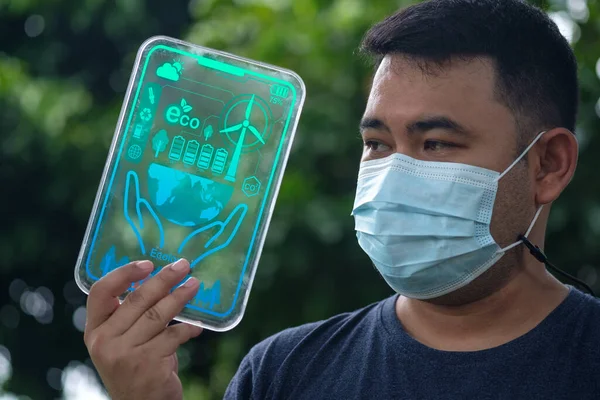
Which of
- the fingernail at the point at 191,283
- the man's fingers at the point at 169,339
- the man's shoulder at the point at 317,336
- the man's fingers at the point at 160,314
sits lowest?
the man's shoulder at the point at 317,336

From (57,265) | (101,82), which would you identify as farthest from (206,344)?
(101,82)

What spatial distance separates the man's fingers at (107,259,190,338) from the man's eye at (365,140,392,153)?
0.61m

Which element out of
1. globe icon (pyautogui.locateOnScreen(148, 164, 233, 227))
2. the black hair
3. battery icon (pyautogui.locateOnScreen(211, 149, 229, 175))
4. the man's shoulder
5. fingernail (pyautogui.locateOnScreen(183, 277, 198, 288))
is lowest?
the man's shoulder

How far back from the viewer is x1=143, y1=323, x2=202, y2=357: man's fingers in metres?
1.92

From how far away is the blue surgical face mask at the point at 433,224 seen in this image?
6.99ft

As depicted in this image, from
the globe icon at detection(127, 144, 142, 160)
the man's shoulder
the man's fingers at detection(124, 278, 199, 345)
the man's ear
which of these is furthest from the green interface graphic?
the man's ear

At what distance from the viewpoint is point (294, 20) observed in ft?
15.2

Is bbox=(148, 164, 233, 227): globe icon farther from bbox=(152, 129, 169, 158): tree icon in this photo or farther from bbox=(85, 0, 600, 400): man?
bbox=(85, 0, 600, 400): man

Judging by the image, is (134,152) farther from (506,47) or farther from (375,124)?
(506,47)

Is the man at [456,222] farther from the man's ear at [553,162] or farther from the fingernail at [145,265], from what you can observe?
the fingernail at [145,265]

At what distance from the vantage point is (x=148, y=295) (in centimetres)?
188

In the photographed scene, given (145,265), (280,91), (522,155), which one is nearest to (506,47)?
(522,155)

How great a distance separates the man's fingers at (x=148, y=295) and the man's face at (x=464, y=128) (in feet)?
2.08

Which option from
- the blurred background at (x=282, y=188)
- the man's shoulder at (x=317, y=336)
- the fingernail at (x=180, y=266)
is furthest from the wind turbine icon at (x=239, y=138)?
the blurred background at (x=282, y=188)
